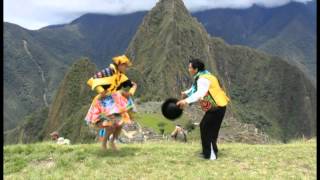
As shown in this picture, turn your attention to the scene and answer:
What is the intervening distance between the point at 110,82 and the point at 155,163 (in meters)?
1.87

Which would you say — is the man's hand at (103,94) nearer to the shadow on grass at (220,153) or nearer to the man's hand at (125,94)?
the man's hand at (125,94)

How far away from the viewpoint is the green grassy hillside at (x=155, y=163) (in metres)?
10.4

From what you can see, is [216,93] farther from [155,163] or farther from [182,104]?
[155,163]

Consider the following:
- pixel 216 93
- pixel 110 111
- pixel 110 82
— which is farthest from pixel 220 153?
pixel 110 82

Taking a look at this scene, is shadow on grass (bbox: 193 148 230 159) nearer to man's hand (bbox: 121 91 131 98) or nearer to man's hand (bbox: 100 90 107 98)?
man's hand (bbox: 121 91 131 98)

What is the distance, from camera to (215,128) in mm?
11852

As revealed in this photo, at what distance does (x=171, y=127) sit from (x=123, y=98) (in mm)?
79105

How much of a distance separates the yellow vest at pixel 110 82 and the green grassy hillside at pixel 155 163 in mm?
1298

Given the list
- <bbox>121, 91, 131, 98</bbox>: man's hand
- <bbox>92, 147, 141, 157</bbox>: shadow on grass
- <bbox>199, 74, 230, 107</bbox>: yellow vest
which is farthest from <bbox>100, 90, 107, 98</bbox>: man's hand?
<bbox>199, 74, 230, 107</bbox>: yellow vest

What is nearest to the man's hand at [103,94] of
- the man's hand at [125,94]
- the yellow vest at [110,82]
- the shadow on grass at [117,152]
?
the yellow vest at [110,82]

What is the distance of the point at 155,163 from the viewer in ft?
36.9

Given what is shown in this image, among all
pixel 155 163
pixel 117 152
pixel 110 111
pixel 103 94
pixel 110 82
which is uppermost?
pixel 110 82

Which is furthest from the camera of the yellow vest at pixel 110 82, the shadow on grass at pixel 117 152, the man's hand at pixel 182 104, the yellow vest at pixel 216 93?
the shadow on grass at pixel 117 152

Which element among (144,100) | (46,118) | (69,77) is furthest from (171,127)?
(46,118)
